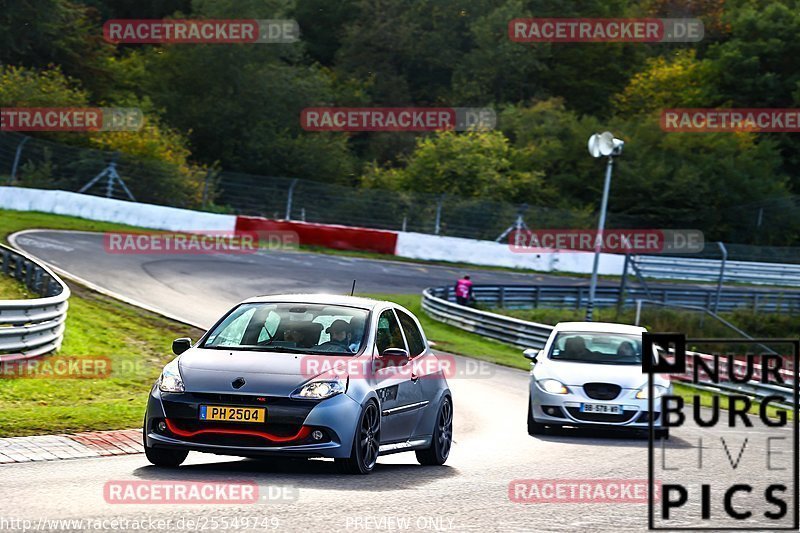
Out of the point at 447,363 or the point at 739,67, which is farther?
the point at 739,67

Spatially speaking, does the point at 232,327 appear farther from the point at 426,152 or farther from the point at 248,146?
the point at 248,146

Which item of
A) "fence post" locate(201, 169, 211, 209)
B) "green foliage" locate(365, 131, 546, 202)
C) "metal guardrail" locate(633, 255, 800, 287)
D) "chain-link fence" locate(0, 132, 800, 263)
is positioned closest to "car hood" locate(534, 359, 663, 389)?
"chain-link fence" locate(0, 132, 800, 263)

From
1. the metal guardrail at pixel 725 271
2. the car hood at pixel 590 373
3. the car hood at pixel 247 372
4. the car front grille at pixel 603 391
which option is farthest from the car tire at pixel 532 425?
the metal guardrail at pixel 725 271

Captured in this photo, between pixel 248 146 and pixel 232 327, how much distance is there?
59.9 meters

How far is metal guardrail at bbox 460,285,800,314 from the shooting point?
39125 mm

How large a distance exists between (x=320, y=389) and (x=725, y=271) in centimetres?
4232

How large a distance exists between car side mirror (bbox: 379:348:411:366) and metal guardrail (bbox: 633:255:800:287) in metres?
36.4

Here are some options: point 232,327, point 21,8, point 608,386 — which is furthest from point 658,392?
point 21,8

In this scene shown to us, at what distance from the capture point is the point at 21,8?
65375 millimetres

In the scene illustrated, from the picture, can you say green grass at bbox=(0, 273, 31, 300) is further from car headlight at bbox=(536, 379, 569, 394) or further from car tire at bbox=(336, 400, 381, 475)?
car tire at bbox=(336, 400, 381, 475)

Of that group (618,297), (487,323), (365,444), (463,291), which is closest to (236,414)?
(365,444)

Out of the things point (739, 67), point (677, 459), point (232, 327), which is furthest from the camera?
point (739, 67)

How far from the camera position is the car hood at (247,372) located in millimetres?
10297

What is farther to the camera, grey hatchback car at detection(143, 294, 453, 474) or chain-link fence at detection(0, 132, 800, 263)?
chain-link fence at detection(0, 132, 800, 263)
